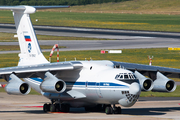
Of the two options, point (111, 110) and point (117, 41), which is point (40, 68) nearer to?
point (111, 110)

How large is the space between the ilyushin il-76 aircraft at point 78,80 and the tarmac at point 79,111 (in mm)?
956

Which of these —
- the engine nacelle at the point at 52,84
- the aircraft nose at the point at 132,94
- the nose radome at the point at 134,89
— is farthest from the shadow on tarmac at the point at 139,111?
the nose radome at the point at 134,89

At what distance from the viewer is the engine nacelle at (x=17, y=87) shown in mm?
24344

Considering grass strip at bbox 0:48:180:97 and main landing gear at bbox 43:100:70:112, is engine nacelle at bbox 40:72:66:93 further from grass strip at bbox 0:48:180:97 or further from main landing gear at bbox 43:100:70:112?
→ grass strip at bbox 0:48:180:97

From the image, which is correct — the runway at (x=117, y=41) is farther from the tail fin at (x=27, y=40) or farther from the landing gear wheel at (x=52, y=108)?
the landing gear wheel at (x=52, y=108)

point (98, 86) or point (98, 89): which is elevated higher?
point (98, 86)

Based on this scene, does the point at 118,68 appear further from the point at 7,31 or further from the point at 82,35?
the point at 7,31

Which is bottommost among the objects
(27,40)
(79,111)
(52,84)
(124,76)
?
(79,111)

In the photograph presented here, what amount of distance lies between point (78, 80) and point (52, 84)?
7.81 ft

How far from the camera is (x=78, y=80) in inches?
1042

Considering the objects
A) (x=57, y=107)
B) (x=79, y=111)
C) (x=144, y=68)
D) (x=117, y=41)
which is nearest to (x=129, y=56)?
(x=117, y=41)

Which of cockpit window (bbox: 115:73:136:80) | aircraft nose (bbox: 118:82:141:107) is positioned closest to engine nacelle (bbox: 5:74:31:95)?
cockpit window (bbox: 115:73:136:80)

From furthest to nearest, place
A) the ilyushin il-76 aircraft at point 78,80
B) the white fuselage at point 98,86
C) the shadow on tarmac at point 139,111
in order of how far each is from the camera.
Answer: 1. the shadow on tarmac at point 139,111
2. the ilyushin il-76 aircraft at point 78,80
3. the white fuselage at point 98,86

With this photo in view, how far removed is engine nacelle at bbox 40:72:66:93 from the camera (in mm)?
24673
